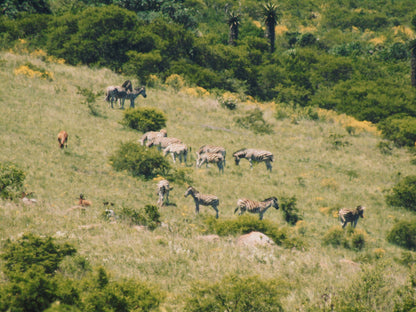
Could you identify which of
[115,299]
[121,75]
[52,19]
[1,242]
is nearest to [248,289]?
[115,299]

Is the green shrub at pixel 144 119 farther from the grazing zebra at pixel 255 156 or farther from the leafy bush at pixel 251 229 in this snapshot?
the leafy bush at pixel 251 229

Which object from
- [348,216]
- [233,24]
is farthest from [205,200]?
[233,24]

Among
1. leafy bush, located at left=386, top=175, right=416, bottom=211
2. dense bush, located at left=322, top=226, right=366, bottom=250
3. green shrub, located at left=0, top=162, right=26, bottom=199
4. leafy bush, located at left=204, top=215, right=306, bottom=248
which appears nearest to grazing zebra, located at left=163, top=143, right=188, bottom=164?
leafy bush, located at left=204, top=215, right=306, bottom=248

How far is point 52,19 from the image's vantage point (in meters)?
60.0

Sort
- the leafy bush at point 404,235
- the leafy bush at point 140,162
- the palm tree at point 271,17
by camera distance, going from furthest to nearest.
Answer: the palm tree at point 271,17, the leafy bush at point 140,162, the leafy bush at point 404,235

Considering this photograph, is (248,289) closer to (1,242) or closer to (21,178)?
(1,242)

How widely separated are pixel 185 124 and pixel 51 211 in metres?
24.1

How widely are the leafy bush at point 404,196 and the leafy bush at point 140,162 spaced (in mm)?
14859

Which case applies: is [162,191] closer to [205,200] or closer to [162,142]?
[205,200]

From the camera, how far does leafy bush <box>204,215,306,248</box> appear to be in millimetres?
16375

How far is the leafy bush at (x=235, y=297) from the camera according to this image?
8.99 meters

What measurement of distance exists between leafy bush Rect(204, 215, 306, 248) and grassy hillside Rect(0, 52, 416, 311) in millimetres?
533

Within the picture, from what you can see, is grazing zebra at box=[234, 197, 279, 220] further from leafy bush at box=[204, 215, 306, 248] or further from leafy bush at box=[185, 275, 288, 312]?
leafy bush at box=[185, 275, 288, 312]

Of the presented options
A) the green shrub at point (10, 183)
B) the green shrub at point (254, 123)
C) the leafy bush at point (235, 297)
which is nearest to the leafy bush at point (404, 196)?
the green shrub at point (254, 123)
